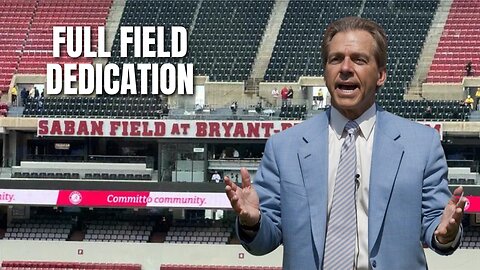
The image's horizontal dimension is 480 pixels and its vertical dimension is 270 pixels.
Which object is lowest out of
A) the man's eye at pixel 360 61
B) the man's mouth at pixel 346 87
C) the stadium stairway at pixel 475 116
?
the man's mouth at pixel 346 87

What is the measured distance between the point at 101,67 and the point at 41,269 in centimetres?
787

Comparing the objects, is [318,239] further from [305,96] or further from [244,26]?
[244,26]

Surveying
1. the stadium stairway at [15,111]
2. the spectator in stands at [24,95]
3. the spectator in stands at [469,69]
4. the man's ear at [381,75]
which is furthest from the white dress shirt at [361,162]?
the spectator in stands at [469,69]

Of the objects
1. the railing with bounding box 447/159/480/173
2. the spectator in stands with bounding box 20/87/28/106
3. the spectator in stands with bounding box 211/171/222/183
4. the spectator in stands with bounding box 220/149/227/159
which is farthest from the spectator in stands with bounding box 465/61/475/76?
the spectator in stands with bounding box 20/87/28/106

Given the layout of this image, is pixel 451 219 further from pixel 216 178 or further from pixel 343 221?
pixel 216 178

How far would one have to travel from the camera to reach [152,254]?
2928 centimetres

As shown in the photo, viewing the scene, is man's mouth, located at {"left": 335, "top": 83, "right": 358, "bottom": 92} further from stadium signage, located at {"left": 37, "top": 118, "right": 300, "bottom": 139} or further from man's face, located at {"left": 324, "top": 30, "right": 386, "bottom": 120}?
stadium signage, located at {"left": 37, "top": 118, "right": 300, "bottom": 139}

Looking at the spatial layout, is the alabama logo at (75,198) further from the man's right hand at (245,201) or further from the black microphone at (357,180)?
the black microphone at (357,180)

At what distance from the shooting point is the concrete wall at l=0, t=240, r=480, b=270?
1135 inches

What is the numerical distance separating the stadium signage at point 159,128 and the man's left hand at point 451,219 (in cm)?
2547

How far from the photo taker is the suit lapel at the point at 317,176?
463 cm

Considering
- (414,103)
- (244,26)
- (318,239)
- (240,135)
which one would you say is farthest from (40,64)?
(318,239)

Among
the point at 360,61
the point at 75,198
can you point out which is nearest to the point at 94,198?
the point at 75,198

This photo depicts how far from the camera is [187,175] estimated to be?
3016 cm
